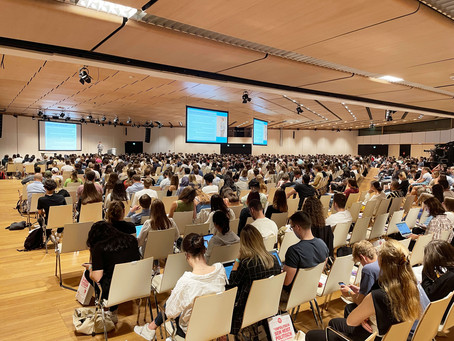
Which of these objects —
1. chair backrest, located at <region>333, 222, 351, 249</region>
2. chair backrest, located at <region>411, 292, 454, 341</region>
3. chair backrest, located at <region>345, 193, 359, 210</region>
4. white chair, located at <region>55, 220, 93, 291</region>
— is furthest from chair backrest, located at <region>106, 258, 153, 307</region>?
chair backrest, located at <region>345, 193, 359, 210</region>

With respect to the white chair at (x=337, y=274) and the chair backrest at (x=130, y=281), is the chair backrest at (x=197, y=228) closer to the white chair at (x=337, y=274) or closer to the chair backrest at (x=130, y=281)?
the chair backrest at (x=130, y=281)

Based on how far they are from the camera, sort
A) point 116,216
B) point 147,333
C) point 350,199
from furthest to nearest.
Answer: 1. point 350,199
2. point 116,216
3. point 147,333

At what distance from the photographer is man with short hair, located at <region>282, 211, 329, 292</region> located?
3.23m

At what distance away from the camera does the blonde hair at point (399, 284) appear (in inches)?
87.8

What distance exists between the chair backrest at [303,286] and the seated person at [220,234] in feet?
3.23

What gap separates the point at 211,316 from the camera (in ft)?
8.30

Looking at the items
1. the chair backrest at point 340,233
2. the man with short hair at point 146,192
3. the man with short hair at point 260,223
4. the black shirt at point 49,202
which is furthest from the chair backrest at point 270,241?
the black shirt at point 49,202

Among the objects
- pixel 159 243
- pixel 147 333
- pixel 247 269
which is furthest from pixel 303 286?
pixel 159 243

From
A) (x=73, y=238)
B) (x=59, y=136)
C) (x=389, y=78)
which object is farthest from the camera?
(x=59, y=136)

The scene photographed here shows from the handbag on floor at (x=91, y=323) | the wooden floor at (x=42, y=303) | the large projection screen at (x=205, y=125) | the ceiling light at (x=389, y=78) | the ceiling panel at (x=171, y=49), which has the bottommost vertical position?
the wooden floor at (x=42, y=303)

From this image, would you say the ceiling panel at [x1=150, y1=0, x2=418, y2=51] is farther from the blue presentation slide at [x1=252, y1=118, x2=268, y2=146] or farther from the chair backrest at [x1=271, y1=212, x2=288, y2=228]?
the blue presentation slide at [x1=252, y1=118, x2=268, y2=146]

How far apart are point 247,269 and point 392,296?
3.81 feet

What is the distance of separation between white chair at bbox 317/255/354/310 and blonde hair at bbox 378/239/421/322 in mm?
1066

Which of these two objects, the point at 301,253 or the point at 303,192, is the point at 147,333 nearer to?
the point at 301,253
